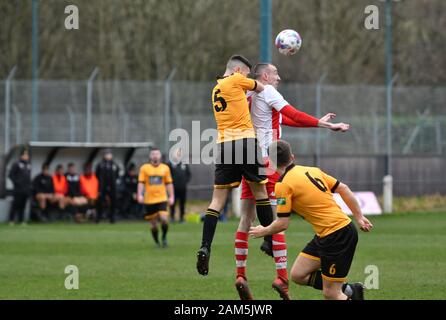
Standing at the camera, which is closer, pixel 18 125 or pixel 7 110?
pixel 7 110

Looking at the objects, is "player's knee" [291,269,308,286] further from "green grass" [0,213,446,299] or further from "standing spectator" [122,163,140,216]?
"standing spectator" [122,163,140,216]

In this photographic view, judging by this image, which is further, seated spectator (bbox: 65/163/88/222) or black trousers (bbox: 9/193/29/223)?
seated spectator (bbox: 65/163/88/222)

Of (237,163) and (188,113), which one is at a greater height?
(188,113)

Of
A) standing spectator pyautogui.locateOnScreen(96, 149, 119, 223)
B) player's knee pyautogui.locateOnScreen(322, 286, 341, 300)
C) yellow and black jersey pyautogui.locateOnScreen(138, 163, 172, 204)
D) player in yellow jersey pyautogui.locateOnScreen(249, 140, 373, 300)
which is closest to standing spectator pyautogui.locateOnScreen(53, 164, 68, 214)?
standing spectator pyautogui.locateOnScreen(96, 149, 119, 223)

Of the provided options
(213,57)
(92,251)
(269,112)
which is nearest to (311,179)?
(269,112)

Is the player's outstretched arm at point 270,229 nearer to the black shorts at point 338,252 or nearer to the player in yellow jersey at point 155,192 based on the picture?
the black shorts at point 338,252

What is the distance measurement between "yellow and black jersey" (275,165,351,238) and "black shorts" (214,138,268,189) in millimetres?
1119

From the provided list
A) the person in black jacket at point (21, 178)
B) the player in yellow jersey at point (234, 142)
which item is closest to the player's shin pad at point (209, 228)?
the player in yellow jersey at point (234, 142)

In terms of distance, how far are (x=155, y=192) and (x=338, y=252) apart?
11.7m

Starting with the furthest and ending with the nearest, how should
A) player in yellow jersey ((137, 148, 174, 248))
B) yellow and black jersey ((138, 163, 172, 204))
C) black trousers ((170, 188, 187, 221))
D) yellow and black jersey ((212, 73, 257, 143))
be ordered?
black trousers ((170, 188, 187, 221)) < yellow and black jersey ((138, 163, 172, 204)) < player in yellow jersey ((137, 148, 174, 248)) < yellow and black jersey ((212, 73, 257, 143))

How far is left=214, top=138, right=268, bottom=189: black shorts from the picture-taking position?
40.8ft

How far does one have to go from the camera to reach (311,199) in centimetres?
1139

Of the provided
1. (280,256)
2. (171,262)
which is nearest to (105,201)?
(171,262)

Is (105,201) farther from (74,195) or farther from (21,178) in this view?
(21,178)
